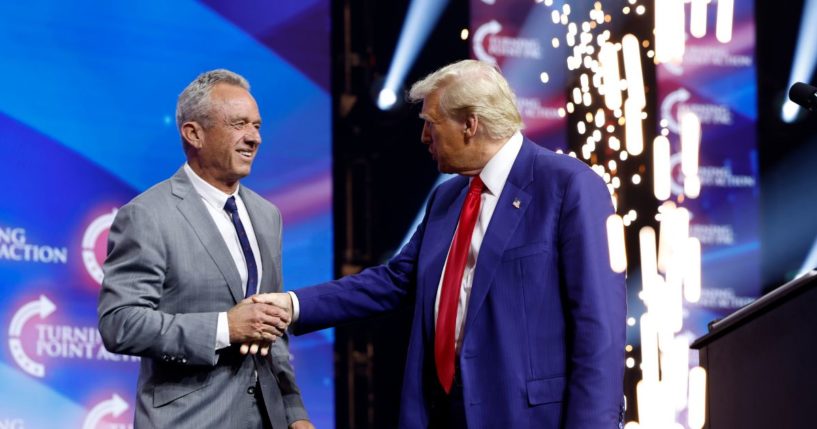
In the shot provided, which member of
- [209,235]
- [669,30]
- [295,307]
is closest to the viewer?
[209,235]

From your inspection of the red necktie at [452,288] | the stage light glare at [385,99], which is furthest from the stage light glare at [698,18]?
the red necktie at [452,288]

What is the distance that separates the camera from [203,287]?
2.91 meters

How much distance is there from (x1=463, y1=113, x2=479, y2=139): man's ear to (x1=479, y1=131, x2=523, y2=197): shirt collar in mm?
91

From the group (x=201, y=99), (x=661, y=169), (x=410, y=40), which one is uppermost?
(x=410, y=40)

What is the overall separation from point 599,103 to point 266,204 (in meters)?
3.16

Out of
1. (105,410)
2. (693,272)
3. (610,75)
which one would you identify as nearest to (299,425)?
(105,410)

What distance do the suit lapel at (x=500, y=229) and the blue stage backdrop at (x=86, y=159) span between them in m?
2.60

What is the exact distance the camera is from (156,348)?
2.77 m

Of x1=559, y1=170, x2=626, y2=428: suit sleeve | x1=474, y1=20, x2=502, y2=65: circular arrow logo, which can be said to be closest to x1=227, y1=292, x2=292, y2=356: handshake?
x1=559, y1=170, x2=626, y2=428: suit sleeve

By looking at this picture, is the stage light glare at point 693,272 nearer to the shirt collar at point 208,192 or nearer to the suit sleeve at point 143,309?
the shirt collar at point 208,192

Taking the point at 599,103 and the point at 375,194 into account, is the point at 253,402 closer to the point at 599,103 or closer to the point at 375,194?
the point at 375,194

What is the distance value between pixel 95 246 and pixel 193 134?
6.62 feet

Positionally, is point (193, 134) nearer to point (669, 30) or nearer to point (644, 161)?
point (644, 161)

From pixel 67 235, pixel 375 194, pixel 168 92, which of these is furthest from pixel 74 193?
pixel 375 194
